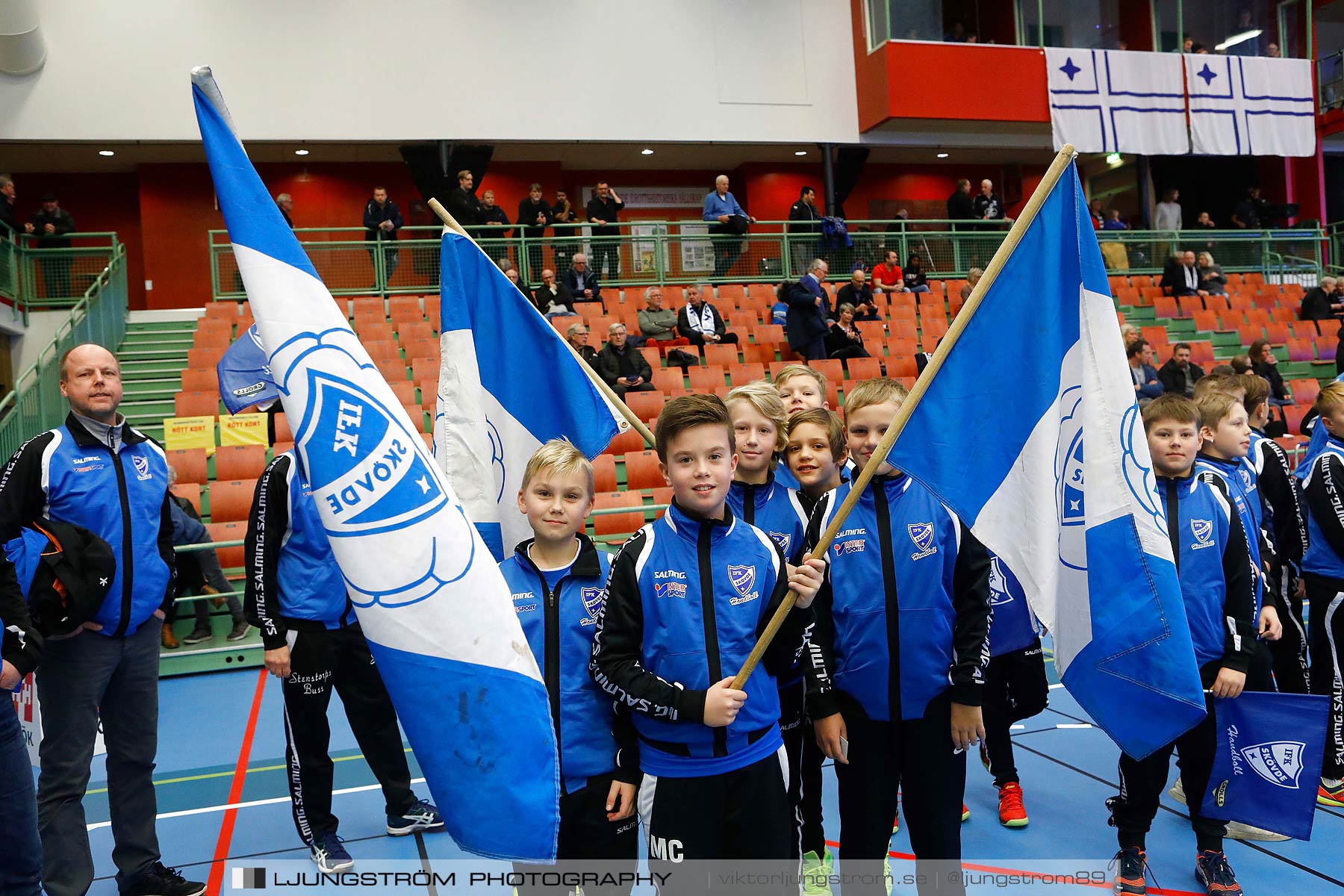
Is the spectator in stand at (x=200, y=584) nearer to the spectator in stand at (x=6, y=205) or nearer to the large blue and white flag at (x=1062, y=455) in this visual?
the large blue and white flag at (x=1062, y=455)

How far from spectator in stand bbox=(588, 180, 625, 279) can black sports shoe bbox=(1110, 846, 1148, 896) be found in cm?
1231

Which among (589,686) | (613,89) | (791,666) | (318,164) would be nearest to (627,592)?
(589,686)

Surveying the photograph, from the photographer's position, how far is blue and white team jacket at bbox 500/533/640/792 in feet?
8.89

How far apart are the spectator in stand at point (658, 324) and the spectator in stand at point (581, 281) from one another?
88 centimetres

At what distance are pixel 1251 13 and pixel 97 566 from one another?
2375 cm

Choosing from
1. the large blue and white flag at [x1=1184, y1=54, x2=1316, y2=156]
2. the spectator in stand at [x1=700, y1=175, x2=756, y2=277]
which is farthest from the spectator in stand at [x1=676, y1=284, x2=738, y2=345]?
the large blue and white flag at [x1=1184, y1=54, x2=1316, y2=156]

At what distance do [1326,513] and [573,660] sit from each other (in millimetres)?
3571

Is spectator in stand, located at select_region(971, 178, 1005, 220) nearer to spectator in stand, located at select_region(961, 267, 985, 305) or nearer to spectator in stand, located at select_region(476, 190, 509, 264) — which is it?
spectator in stand, located at select_region(961, 267, 985, 305)

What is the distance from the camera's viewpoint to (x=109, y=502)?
359 cm

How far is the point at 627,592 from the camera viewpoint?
2633 millimetres

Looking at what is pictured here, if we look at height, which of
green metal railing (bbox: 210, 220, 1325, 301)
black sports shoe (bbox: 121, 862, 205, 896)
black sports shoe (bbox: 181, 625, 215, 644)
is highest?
green metal railing (bbox: 210, 220, 1325, 301)

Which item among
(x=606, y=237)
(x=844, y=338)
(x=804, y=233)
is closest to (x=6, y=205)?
(x=606, y=237)

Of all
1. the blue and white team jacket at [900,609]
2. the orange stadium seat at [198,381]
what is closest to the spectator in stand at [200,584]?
the orange stadium seat at [198,381]

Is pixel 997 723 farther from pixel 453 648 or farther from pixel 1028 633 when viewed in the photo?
pixel 453 648
